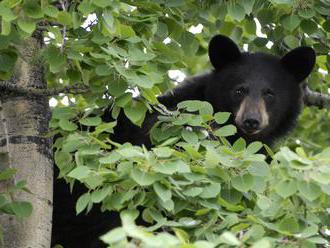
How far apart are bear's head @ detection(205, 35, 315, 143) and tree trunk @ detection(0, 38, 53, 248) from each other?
2.18 m

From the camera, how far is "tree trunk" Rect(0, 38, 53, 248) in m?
5.39

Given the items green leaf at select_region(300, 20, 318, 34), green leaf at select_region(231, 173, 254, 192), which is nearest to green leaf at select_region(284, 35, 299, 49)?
green leaf at select_region(300, 20, 318, 34)

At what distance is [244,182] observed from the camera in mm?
4484

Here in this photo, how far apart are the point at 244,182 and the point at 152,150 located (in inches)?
21.6

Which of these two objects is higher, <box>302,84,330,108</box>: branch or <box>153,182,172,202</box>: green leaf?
<box>153,182,172,202</box>: green leaf

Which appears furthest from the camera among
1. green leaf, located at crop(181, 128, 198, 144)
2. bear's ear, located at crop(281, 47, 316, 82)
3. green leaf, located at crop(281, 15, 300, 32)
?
bear's ear, located at crop(281, 47, 316, 82)

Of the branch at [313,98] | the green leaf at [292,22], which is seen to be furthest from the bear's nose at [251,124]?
the green leaf at [292,22]

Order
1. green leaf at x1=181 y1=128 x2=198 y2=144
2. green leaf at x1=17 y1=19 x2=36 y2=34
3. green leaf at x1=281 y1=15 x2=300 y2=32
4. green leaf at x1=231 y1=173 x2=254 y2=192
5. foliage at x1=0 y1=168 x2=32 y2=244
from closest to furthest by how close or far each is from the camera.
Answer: green leaf at x1=231 y1=173 x2=254 y2=192 < green leaf at x1=17 y1=19 x2=36 y2=34 < foliage at x1=0 y1=168 x2=32 y2=244 < green leaf at x1=181 y1=128 x2=198 y2=144 < green leaf at x1=281 y1=15 x2=300 y2=32

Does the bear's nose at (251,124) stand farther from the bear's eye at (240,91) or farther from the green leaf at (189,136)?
the green leaf at (189,136)

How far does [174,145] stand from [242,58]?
3010 millimetres

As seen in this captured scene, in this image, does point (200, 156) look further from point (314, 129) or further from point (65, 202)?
point (314, 129)

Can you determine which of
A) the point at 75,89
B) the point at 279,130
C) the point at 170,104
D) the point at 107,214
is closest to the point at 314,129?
the point at 279,130

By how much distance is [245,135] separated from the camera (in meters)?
7.57

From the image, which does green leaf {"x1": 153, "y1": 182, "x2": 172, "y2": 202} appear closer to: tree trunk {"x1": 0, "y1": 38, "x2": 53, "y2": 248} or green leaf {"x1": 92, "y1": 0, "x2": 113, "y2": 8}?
green leaf {"x1": 92, "y1": 0, "x2": 113, "y2": 8}
